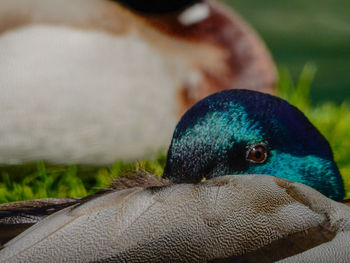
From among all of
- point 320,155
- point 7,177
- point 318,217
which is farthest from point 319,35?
point 318,217

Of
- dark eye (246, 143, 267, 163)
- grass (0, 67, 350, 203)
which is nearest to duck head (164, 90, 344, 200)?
dark eye (246, 143, 267, 163)

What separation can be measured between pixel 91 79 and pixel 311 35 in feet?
13.9

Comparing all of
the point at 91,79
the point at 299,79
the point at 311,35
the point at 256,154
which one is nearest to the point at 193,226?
the point at 256,154

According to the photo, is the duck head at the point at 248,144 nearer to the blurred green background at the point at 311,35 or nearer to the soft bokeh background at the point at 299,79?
the soft bokeh background at the point at 299,79

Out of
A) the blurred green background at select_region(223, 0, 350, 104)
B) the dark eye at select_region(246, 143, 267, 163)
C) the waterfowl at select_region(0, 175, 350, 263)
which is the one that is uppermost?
the blurred green background at select_region(223, 0, 350, 104)

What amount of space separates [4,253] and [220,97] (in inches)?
28.6

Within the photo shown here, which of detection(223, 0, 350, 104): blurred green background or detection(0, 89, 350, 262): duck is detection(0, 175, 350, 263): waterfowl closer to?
detection(0, 89, 350, 262): duck

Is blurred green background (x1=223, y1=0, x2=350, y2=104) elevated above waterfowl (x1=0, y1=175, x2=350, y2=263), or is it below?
above

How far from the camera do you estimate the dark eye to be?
64.3 inches

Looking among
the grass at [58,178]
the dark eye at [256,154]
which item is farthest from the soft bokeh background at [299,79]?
the dark eye at [256,154]

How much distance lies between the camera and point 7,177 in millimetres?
2504

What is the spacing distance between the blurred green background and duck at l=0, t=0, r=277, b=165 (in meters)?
2.78

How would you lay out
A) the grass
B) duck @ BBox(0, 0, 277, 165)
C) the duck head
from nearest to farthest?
the duck head → the grass → duck @ BBox(0, 0, 277, 165)

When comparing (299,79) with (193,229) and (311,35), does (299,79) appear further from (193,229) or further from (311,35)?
(193,229)
